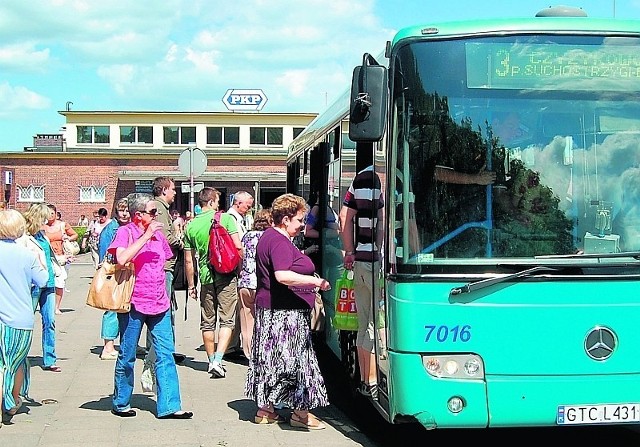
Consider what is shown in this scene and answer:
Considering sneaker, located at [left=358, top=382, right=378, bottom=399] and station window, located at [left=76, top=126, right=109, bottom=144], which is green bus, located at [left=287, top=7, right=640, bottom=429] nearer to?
sneaker, located at [left=358, top=382, right=378, bottom=399]

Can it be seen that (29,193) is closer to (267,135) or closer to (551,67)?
(267,135)

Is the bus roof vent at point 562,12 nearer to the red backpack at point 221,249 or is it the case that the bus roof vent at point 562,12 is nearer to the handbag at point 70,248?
the red backpack at point 221,249

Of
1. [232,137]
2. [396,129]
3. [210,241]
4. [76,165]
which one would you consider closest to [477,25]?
[396,129]

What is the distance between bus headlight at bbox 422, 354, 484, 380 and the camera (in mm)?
6371

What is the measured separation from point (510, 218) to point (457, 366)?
1058 mm

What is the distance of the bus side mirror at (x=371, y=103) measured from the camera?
6.41 metres

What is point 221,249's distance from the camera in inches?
412

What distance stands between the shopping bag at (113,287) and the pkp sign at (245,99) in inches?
2181

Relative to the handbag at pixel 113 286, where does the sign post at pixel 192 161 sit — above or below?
above

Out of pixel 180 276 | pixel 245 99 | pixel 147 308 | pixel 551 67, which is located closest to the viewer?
pixel 551 67

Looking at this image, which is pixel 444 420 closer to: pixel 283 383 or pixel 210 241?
pixel 283 383

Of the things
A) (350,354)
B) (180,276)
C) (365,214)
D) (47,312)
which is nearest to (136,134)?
(180,276)

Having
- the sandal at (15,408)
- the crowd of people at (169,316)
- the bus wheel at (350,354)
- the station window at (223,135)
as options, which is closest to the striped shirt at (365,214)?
the crowd of people at (169,316)

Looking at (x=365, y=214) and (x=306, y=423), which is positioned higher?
(x=365, y=214)
